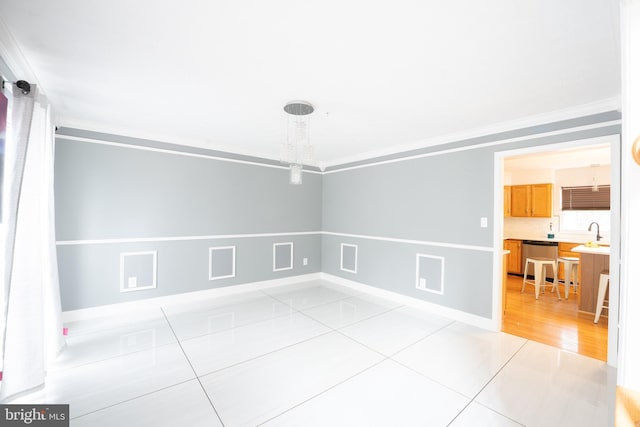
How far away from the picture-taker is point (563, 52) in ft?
5.60

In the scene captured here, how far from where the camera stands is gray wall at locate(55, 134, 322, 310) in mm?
3107

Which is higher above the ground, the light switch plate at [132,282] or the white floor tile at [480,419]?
Answer: the light switch plate at [132,282]

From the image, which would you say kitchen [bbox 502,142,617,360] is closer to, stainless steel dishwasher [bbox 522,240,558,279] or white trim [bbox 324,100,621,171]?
stainless steel dishwasher [bbox 522,240,558,279]

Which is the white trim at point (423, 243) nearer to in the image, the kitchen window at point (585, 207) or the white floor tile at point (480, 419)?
the white floor tile at point (480, 419)

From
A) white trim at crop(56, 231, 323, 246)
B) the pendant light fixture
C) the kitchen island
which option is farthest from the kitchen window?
the pendant light fixture

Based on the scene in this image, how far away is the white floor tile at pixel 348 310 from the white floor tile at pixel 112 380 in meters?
1.62

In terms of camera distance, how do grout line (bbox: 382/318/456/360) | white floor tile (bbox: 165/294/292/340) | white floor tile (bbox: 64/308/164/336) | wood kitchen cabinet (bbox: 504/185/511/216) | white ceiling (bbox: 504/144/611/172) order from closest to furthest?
grout line (bbox: 382/318/456/360) → white floor tile (bbox: 64/308/164/336) → white floor tile (bbox: 165/294/292/340) → white ceiling (bbox: 504/144/611/172) → wood kitchen cabinet (bbox: 504/185/511/216)

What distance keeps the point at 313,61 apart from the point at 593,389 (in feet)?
10.6

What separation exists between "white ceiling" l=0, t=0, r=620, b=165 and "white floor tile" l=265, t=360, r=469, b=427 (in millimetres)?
2387

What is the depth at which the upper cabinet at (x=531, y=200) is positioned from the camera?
5637mm

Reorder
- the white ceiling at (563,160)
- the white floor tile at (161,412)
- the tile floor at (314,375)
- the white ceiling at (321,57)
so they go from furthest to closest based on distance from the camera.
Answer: the white ceiling at (563,160), the tile floor at (314,375), the white floor tile at (161,412), the white ceiling at (321,57)

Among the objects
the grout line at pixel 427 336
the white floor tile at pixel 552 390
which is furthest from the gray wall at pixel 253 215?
the white floor tile at pixel 552 390

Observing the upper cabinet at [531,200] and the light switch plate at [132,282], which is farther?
the upper cabinet at [531,200]

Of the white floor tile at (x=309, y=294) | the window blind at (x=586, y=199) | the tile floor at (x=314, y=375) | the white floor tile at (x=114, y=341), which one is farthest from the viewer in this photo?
the window blind at (x=586, y=199)
